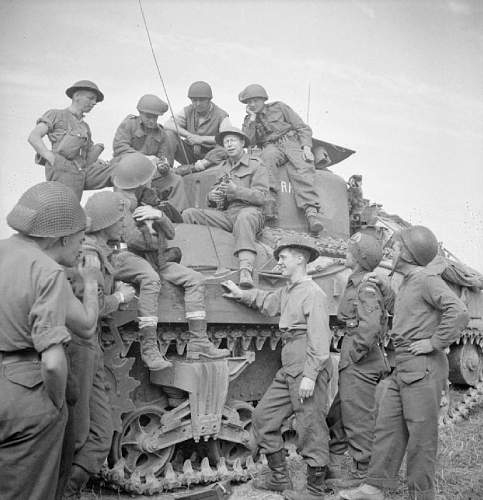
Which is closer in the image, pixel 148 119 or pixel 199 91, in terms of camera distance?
pixel 148 119

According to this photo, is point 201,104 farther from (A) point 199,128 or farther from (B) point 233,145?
(B) point 233,145

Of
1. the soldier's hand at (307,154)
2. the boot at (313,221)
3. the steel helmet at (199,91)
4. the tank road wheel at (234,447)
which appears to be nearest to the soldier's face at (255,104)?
the steel helmet at (199,91)

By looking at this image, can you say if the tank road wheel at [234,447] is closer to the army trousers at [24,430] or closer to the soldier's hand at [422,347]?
the soldier's hand at [422,347]

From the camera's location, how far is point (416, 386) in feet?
16.8

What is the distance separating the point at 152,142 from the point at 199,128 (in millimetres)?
1075

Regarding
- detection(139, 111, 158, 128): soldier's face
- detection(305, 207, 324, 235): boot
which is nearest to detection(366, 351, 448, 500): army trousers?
detection(305, 207, 324, 235): boot

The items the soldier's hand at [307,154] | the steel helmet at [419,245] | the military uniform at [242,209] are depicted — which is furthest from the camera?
the soldier's hand at [307,154]

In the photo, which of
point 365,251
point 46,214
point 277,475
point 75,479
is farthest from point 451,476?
point 46,214

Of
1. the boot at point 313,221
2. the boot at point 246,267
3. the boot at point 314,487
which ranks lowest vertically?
the boot at point 314,487

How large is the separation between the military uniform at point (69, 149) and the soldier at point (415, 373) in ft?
13.4

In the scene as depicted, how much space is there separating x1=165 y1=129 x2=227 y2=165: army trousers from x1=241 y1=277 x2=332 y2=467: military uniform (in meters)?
3.71

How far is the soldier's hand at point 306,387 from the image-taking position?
17.7 ft

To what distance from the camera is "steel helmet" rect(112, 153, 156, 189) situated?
6.17 meters

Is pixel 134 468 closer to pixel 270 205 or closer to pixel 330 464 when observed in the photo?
pixel 330 464
